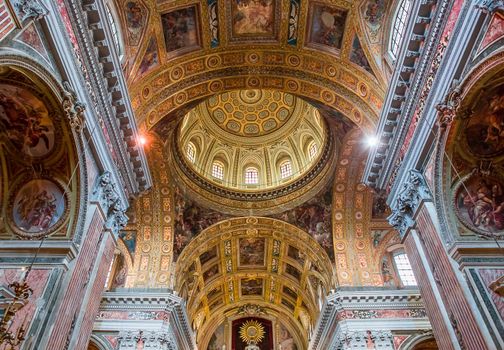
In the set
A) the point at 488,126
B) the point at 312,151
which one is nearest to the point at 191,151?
the point at 312,151

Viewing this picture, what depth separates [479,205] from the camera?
932cm

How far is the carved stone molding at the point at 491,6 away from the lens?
6721 millimetres

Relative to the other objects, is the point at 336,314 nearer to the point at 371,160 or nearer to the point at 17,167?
the point at 371,160

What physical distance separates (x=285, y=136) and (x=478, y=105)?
16693mm

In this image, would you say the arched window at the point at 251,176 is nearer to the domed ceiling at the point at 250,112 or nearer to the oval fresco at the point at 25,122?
the domed ceiling at the point at 250,112

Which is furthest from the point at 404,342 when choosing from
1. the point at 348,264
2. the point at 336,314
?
the point at 348,264

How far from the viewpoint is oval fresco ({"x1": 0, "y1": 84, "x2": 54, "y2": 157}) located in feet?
27.5

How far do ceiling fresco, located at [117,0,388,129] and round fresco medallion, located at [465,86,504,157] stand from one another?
365 centimetres

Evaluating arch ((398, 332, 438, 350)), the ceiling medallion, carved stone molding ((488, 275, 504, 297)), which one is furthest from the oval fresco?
the ceiling medallion

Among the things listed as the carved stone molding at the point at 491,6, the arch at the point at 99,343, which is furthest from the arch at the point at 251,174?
the carved stone molding at the point at 491,6

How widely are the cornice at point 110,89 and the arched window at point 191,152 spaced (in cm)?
939

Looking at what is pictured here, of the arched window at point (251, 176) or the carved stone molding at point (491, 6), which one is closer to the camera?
the carved stone molding at point (491, 6)

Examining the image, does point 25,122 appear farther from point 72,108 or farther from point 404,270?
point 404,270

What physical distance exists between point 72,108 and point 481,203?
33.5ft
